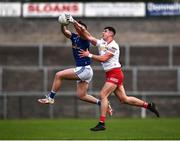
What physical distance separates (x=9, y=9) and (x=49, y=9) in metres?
2.35

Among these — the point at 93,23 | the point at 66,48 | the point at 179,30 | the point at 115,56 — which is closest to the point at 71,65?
the point at 66,48

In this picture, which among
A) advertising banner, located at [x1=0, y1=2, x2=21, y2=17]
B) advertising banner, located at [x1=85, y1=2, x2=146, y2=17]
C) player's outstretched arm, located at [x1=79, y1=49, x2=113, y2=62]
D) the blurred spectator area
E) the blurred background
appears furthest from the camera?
advertising banner, located at [x1=85, y1=2, x2=146, y2=17]

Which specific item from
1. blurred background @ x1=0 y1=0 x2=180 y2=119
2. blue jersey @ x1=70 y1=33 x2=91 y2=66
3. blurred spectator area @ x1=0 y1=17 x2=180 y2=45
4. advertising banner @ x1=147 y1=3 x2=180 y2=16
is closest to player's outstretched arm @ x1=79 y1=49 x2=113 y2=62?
blue jersey @ x1=70 y1=33 x2=91 y2=66

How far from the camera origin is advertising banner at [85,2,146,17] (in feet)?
150

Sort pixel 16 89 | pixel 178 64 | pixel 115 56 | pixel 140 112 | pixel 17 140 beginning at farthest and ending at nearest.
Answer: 1. pixel 178 64
2. pixel 16 89
3. pixel 140 112
4. pixel 115 56
5. pixel 17 140

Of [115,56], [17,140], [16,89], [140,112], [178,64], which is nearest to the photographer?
[17,140]

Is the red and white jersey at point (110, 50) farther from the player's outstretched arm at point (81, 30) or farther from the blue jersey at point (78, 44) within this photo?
the blue jersey at point (78, 44)

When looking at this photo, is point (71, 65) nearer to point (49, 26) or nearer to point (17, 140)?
point (49, 26)

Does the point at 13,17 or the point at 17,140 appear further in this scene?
the point at 13,17

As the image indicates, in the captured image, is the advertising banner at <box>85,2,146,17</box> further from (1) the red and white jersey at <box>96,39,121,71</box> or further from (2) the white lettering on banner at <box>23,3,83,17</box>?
(1) the red and white jersey at <box>96,39,121,71</box>

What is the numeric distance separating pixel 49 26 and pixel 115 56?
2651 centimetres

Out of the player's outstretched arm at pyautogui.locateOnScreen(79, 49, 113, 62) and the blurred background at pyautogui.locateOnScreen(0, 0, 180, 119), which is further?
the blurred background at pyautogui.locateOnScreen(0, 0, 180, 119)

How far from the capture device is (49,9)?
45.9m

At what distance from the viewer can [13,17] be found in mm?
45344
